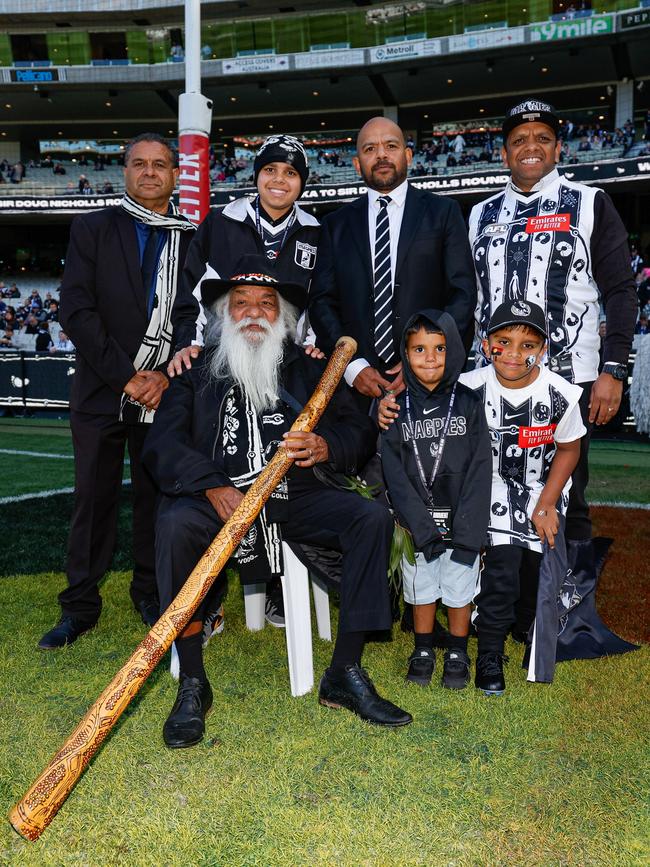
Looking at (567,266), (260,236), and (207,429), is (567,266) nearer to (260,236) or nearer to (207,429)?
(260,236)

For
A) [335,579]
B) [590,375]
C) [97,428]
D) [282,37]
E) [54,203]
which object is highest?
[282,37]

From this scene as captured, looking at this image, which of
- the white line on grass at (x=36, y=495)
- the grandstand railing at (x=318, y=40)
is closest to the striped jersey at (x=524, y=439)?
the white line on grass at (x=36, y=495)

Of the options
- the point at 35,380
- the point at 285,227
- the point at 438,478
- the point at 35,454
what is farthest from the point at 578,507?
the point at 35,380

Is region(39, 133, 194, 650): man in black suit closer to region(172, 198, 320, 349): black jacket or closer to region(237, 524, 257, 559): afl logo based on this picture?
region(172, 198, 320, 349): black jacket

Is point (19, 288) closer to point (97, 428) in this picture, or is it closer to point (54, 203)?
point (54, 203)

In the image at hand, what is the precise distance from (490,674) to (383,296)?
167 cm

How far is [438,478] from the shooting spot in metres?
3.06

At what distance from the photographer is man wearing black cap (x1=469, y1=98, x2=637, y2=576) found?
3.29 metres

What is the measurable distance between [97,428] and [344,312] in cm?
126

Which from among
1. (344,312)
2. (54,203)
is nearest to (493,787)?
(344,312)

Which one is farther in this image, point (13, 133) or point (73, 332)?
point (13, 133)

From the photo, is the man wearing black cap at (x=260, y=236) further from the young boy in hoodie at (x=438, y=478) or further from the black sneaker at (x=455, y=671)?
the black sneaker at (x=455, y=671)

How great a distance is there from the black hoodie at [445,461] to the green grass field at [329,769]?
58 cm

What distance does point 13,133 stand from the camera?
34.4m
